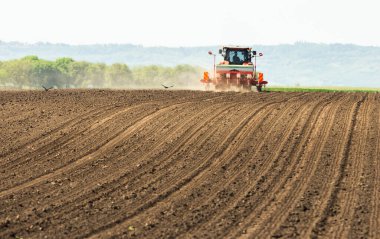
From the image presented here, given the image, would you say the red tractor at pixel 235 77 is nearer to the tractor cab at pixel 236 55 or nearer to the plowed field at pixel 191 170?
the tractor cab at pixel 236 55

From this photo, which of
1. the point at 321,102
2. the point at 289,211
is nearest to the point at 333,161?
the point at 289,211

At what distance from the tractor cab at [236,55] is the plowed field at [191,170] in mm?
12552

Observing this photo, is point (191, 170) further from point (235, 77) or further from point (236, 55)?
point (236, 55)

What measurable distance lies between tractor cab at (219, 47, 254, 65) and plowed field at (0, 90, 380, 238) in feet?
41.2

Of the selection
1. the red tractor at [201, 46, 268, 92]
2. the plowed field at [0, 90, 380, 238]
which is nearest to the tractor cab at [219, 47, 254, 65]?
the red tractor at [201, 46, 268, 92]

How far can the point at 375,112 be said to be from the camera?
1019 inches

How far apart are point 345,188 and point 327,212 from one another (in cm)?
211

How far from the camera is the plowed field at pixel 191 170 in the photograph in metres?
12.9

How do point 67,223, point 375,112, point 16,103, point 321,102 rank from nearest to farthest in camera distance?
point 67,223 → point 375,112 → point 321,102 → point 16,103

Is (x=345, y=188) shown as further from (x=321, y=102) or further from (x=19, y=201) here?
(x=321, y=102)

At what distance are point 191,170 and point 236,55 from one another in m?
25.3

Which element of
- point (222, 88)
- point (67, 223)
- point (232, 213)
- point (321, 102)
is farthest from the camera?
point (222, 88)

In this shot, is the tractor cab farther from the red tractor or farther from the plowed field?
the plowed field

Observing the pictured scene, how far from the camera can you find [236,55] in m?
42.5
